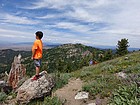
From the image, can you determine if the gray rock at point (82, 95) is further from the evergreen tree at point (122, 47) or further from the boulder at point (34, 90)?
the evergreen tree at point (122, 47)

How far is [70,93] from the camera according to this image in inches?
484

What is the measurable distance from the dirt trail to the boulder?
67 cm

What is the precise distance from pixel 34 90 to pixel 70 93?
207 cm

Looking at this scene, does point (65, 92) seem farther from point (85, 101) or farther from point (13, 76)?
point (13, 76)

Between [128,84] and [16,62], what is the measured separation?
18258 millimetres

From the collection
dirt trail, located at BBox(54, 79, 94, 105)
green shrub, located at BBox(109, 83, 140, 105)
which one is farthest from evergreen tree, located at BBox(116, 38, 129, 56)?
green shrub, located at BBox(109, 83, 140, 105)

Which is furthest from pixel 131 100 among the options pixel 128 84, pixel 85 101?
pixel 85 101

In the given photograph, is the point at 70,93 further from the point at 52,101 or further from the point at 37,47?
the point at 37,47

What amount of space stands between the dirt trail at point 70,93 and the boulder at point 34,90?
67cm

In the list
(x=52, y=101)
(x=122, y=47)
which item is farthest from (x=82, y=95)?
(x=122, y=47)

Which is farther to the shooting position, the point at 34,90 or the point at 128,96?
the point at 34,90

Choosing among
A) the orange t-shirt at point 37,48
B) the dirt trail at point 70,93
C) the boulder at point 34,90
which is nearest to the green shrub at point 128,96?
the dirt trail at point 70,93

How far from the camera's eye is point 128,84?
945 cm

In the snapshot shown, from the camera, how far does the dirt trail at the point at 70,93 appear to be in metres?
10.8
